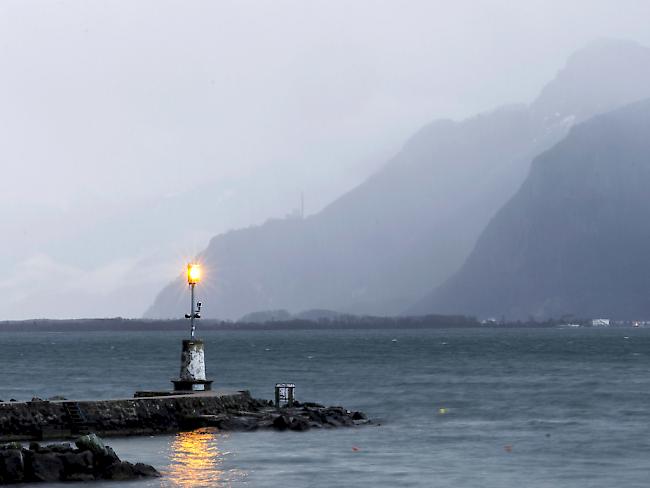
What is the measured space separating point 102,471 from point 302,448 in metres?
12.1

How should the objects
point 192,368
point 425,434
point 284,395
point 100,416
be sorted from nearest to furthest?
1. point 100,416
2. point 425,434
3. point 192,368
4. point 284,395

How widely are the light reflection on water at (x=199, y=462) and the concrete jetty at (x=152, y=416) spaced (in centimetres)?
127

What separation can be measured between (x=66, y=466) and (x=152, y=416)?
14092 mm

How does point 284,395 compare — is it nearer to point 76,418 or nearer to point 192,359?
point 192,359

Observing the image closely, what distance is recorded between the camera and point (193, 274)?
202 ft

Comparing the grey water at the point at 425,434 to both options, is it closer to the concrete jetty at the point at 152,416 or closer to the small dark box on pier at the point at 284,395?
the concrete jetty at the point at 152,416

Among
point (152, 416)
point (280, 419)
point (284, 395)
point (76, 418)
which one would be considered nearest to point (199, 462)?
point (76, 418)

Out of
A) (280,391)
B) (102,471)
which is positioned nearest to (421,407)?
(280,391)

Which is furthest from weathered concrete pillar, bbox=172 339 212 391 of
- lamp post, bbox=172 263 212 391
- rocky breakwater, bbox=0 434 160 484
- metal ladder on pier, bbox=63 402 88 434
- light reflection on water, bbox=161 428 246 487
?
rocky breakwater, bbox=0 434 160 484

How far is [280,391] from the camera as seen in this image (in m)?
67.1

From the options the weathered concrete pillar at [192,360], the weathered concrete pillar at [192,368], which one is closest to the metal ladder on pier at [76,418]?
the weathered concrete pillar at [192,360]

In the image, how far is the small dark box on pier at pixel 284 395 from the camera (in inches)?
2574

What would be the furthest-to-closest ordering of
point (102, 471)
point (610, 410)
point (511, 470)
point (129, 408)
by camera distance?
1. point (610, 410)
2. point (129, 408)
3. point (511, 470)
4. point (102, 471)

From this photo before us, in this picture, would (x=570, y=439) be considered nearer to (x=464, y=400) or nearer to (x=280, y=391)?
(x=280, y=391)
